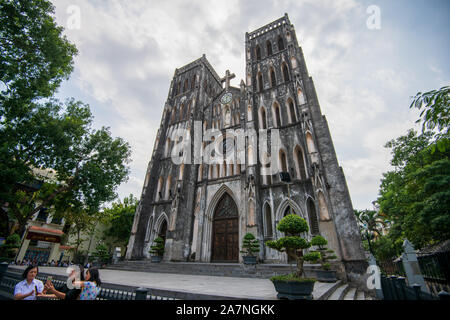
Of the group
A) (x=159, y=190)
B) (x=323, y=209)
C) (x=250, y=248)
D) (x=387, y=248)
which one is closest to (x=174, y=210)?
(x=159, y=190)

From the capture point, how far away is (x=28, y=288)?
3893mm

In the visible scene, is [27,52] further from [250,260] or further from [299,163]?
[299,163]

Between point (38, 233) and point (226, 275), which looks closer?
point (226, 275)

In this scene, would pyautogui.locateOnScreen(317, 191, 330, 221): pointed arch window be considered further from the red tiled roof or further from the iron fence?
the red tiled roof

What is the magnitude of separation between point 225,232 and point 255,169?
5.20m

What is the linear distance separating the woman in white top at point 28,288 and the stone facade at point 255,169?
8261 mm

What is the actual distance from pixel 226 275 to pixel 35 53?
1454cm

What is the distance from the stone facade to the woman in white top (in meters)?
8.26

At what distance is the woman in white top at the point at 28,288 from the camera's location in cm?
378

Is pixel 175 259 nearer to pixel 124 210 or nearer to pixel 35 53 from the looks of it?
pixel 35 53

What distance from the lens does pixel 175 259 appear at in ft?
45.9

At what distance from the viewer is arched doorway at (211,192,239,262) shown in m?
14.1

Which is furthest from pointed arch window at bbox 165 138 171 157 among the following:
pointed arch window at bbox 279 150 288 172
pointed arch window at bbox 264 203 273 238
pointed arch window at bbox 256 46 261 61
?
pointed arch window at bbox 256 46 261 61

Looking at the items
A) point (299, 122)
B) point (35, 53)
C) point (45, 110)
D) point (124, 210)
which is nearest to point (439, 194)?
point (299, 122)
